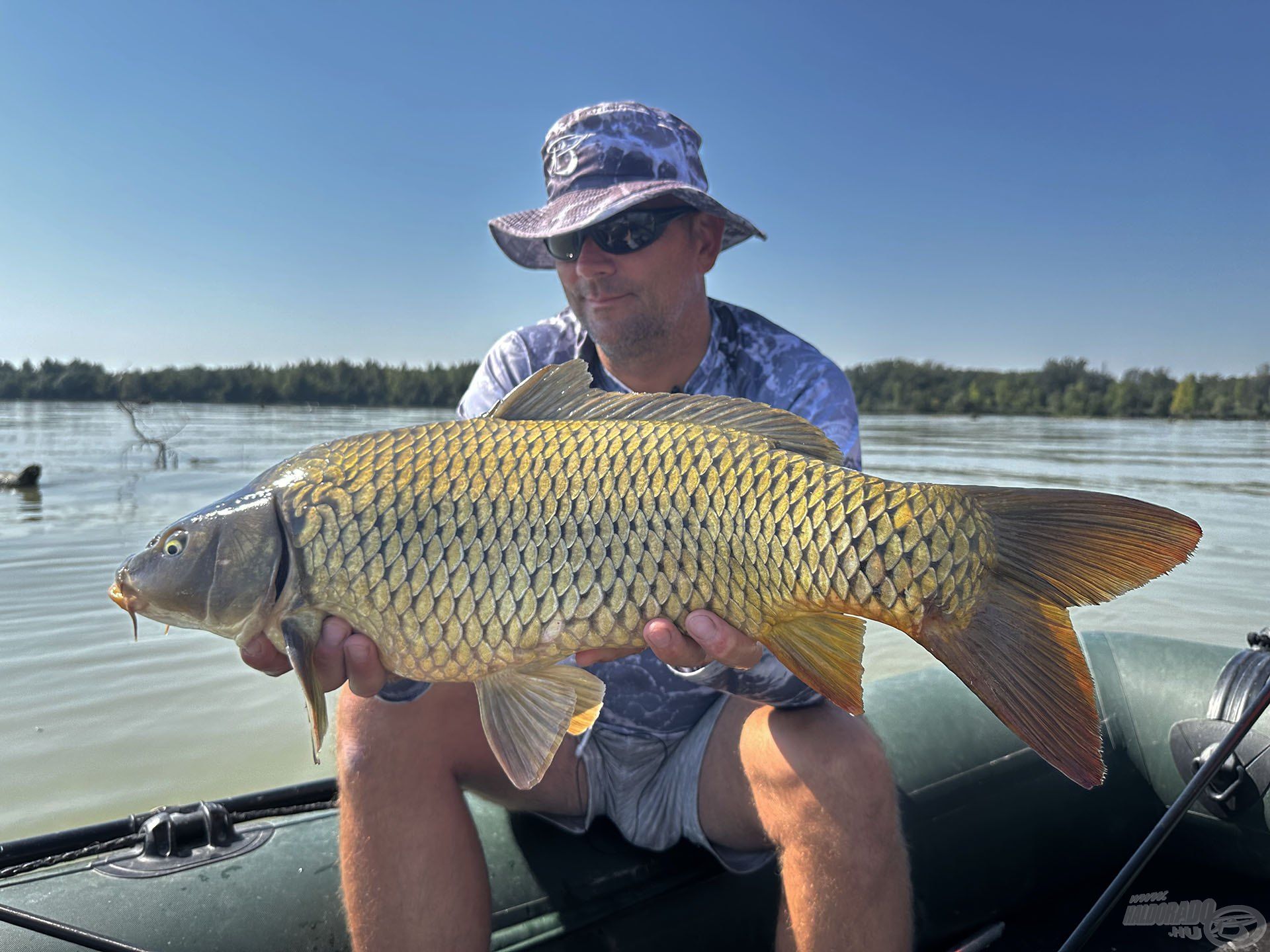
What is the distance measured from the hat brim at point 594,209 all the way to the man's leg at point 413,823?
1275mm

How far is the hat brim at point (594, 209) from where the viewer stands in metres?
2.35

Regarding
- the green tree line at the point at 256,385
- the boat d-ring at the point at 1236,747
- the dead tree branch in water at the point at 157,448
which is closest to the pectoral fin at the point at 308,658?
the boat d-ring at the point at 1236,747

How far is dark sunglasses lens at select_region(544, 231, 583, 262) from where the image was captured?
2.44 m

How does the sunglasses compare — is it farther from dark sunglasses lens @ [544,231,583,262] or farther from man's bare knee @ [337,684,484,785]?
man's bare knee @ [337,684,484,785]

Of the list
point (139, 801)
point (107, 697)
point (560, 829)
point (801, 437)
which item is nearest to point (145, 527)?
point (107, 697)

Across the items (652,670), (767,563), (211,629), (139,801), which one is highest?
(767,563)

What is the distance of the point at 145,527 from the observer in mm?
8000

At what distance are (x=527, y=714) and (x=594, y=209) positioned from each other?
142 cm

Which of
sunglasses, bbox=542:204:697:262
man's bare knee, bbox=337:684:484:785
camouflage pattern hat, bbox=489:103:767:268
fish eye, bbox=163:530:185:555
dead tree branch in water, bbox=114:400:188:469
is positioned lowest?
dead tree branch in water, bbox=114:400:188:469

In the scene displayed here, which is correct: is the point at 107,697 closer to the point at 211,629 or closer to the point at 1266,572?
the point at 211,629

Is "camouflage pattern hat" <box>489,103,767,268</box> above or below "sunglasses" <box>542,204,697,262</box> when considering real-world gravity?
above

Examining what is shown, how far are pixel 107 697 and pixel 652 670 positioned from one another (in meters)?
3.00

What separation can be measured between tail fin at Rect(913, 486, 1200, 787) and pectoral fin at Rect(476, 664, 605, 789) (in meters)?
0.66

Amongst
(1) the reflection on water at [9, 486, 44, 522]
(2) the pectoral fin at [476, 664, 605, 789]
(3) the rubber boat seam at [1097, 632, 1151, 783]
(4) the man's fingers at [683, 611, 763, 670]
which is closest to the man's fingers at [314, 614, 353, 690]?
(2) the pectoral fin at [476, 664, 605, 789]
